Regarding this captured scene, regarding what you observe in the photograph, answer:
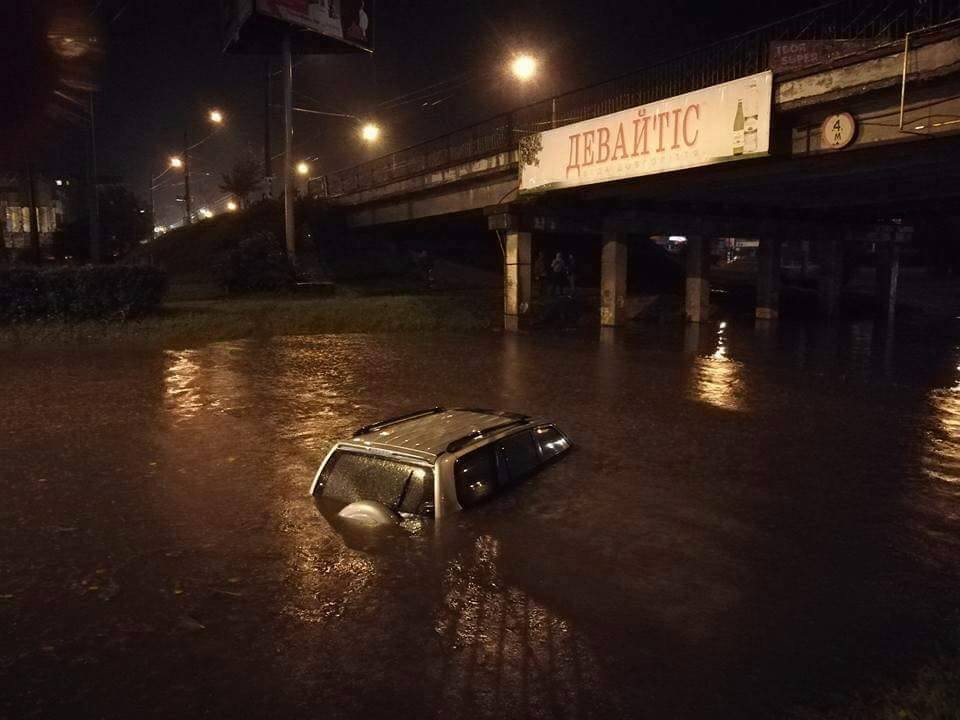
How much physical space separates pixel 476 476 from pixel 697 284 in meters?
24.2

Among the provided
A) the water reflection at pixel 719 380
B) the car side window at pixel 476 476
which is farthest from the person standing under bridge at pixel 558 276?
the car side window at pixel 476 476

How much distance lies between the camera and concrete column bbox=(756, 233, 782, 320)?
95.7 ft

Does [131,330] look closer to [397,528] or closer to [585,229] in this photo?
[585,229]

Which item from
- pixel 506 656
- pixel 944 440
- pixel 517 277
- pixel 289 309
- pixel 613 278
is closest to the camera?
pixel 506 656

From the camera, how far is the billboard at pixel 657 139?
47.7 feet

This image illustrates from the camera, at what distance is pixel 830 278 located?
1292 inches

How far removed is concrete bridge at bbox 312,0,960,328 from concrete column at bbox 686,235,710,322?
6 centimetres

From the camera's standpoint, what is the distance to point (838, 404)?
13.0 metres

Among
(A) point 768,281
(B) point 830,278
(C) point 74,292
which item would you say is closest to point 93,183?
(C) point 74,292

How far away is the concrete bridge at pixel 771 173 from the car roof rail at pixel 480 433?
9.24 metres

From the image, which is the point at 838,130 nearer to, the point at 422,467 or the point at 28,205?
the point at 422,467

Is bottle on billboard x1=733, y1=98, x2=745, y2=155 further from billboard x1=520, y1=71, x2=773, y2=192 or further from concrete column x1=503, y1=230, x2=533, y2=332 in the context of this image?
concrete column x1=503, y1=230, x2=533, y2=332

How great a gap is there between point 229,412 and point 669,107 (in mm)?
11658

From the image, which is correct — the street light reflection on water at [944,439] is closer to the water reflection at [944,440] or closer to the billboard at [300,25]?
the water reflection at [944,440]
